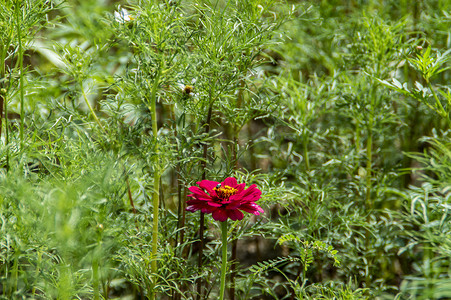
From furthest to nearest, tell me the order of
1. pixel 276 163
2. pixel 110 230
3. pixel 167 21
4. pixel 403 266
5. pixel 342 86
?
pixel 276 163 < pixel 403 266 < pixel 342 86 < pixel 167 21 < pixel 110 230

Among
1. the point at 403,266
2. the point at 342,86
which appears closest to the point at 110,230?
the point at 342,86

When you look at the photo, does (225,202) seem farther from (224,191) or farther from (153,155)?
(153,155)

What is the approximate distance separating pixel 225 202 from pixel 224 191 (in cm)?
2

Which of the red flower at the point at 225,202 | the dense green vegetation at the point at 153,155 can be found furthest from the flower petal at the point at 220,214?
the dense green vegetation at the point at 153,155

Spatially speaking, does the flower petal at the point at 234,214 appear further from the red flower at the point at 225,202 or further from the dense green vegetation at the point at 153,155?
the dense green vegetation at the point at 153,155

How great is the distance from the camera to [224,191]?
0.73 meters

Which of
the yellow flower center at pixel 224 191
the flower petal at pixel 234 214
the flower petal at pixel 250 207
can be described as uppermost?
the yellow flower center at pixel 224 191

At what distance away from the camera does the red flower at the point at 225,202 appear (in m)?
0.71

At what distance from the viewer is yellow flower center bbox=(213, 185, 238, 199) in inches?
28.6

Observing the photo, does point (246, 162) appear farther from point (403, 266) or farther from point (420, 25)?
point (420, 25)

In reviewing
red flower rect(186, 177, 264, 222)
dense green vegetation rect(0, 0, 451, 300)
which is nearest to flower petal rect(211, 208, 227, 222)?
red flower rect(186, 177, 264, 222)

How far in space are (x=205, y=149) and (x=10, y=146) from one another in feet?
1.09

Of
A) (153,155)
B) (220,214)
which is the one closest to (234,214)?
(220,214)

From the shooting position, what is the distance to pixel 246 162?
1420mm
